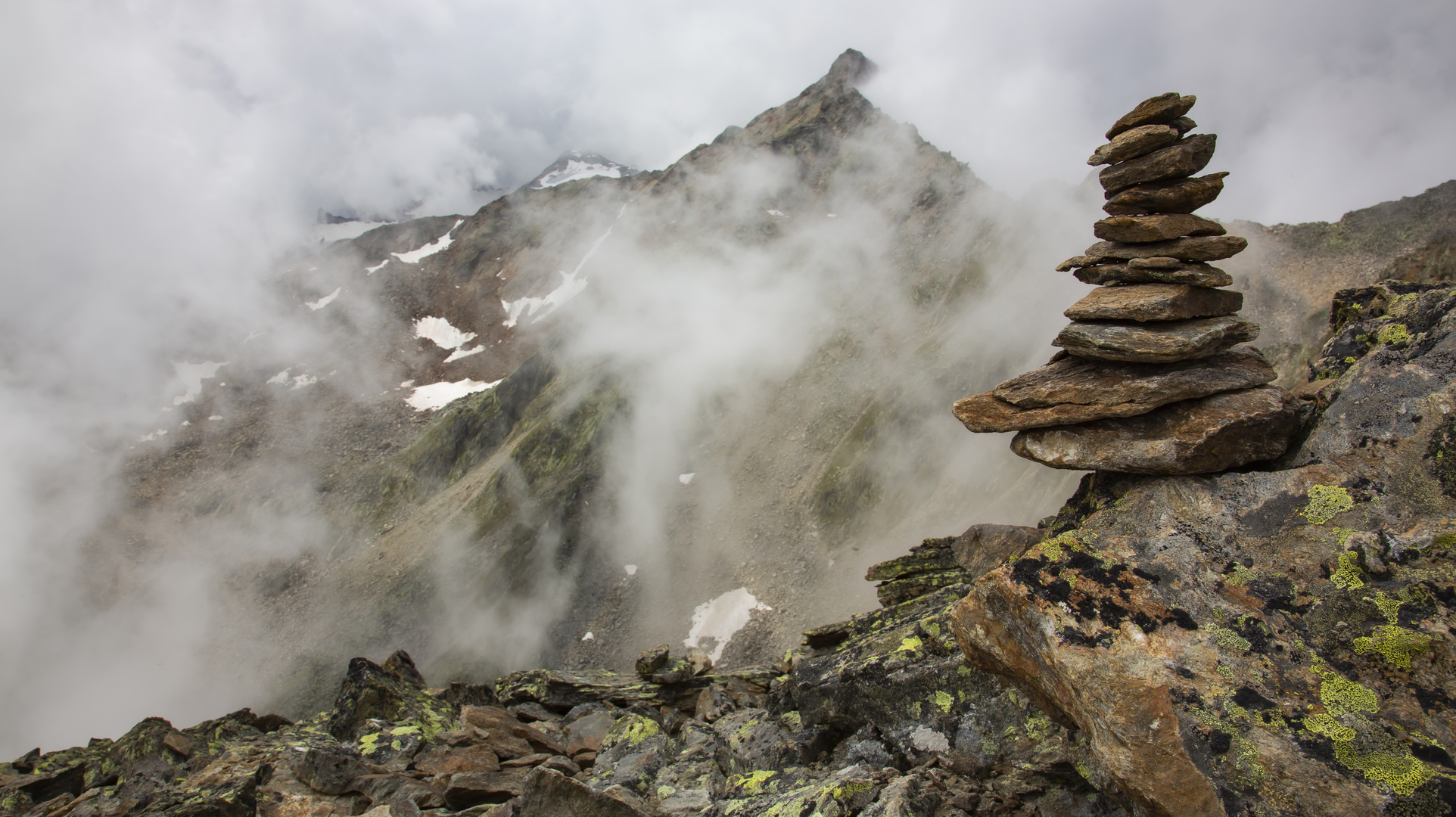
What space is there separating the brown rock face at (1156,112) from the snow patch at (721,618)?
37.2m

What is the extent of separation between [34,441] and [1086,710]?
503 feet

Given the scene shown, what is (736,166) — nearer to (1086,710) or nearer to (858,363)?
(858,363)

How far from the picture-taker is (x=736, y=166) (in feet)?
319

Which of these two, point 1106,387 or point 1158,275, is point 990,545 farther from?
point 1158,275

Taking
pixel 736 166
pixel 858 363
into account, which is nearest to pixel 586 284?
pixel 736 166

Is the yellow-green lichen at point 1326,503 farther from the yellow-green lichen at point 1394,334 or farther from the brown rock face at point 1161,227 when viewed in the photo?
the brown rock face at point 1161,227

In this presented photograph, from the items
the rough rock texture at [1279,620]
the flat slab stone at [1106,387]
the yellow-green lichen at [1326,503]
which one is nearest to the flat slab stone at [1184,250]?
the flat slab stone at [1106,387]

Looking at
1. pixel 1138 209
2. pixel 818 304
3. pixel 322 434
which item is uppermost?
pixel 322 434

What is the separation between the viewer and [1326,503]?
750 cm

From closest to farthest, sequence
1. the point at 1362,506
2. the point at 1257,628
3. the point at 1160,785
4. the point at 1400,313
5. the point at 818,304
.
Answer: the point at 1160,785, the point at 1257,628, the point at 1362,506, the point at 1400,313, the point at 818,304

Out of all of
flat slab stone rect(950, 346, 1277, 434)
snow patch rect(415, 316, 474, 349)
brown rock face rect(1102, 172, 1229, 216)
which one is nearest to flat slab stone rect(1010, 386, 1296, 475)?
flat slab stone rect(950, 346, 1277, 434)

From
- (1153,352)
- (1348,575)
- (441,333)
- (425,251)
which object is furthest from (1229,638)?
(425,251)

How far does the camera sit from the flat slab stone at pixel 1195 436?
29.7 feet

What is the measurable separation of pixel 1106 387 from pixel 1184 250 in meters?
3.47
